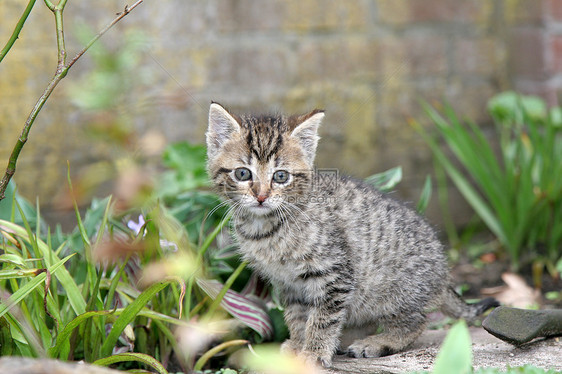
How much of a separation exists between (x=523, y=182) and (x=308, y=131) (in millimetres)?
1762

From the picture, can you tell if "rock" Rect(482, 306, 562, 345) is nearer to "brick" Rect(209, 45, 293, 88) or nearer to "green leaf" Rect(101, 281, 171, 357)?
"green leaf" Rect(101, 281, 171, 357)

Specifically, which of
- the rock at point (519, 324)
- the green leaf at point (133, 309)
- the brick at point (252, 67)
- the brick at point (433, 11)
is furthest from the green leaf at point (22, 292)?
the brick at point (433, 11)

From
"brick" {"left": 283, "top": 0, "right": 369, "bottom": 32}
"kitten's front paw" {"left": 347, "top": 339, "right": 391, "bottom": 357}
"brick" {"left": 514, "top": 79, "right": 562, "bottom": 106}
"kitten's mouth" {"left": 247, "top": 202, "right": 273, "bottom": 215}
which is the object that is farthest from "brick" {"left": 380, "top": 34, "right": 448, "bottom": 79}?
"kitten's front paw" {"left": 347, "top": 339, "right": 391, "bottom": 357}

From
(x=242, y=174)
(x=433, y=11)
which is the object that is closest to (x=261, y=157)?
(x=242, y=174)

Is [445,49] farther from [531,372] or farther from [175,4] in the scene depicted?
[531,372]

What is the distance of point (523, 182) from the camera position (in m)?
3.95

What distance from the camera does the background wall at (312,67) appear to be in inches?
171

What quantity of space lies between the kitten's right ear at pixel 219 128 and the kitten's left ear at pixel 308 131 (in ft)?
0.98

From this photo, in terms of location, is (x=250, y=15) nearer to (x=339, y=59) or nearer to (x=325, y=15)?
(x=325, y=15)

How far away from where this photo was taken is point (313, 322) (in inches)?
109

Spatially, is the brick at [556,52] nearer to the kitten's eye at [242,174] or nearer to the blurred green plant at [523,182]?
the blurred green plant at [523,182]

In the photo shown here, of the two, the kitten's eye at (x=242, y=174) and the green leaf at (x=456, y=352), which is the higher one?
the kitten's eye at (x=242, y=174)

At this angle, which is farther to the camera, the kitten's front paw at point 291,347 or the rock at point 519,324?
the kitten's front paw at point 291,347

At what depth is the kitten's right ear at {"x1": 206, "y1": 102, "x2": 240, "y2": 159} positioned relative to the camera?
2928 millimetres
